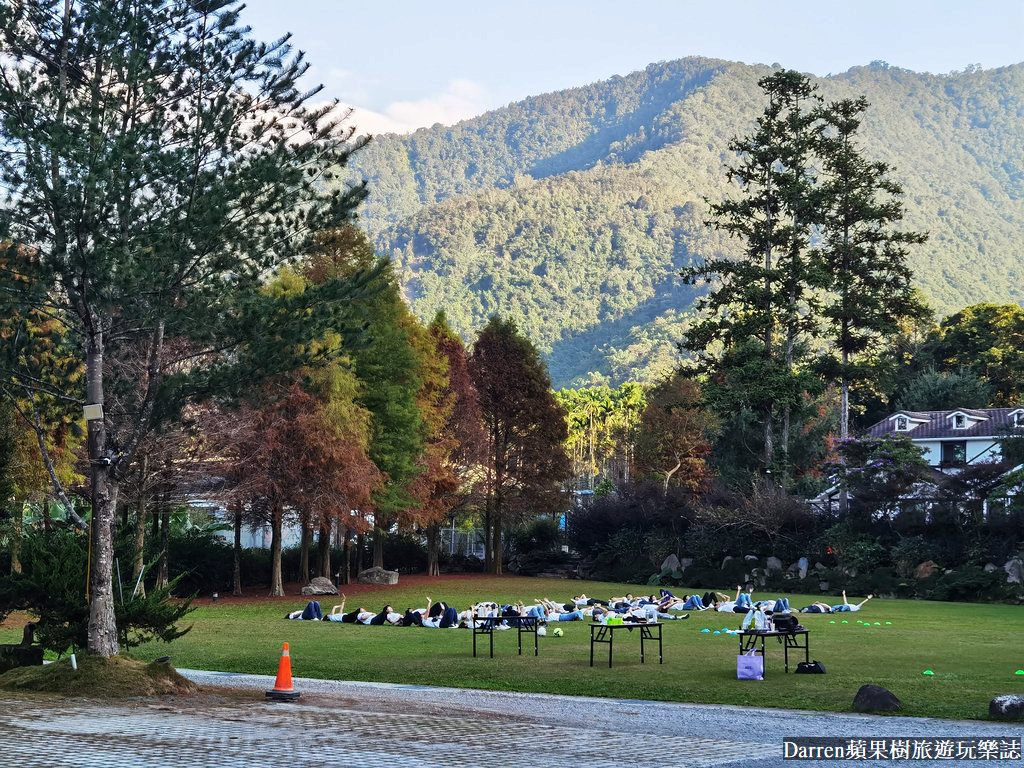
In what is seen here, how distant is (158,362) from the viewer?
51.3 ft

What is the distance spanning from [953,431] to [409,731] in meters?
57.0

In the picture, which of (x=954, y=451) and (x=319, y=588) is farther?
(x=954, y=451)

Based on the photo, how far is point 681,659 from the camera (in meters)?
19.4

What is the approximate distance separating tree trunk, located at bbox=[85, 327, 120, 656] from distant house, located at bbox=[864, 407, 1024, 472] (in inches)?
2018

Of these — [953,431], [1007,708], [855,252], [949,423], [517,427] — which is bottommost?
[1007,708]

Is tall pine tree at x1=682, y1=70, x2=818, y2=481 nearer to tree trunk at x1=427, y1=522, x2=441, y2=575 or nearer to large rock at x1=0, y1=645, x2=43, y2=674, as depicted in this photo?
tree trunk at x1=427, y1=522, x2=441, y2=575

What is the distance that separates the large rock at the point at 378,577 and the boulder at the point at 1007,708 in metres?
35.6

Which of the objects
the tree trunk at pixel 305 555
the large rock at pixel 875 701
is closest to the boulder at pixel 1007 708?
the large rock at pixel 875 701

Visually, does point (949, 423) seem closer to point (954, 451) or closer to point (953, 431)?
point (953, 431)

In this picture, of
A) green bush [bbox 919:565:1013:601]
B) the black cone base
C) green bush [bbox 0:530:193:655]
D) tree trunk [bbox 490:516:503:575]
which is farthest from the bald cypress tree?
the black cone base

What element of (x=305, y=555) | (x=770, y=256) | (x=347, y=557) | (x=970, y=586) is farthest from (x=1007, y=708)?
(x=770, y=256)

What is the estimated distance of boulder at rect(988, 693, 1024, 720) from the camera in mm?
12148

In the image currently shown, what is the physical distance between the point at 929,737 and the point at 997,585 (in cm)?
2997

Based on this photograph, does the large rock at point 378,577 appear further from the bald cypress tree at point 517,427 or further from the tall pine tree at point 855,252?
the tall pine tree at point 855,252
